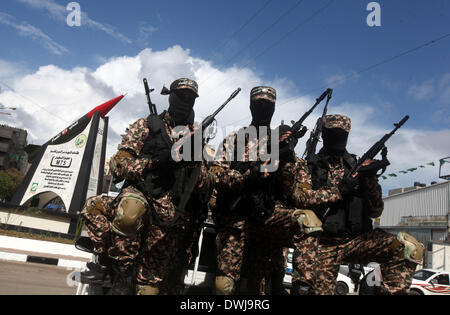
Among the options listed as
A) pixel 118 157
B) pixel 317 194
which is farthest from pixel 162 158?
pixel 317 194

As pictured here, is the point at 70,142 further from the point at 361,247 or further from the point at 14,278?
the point at 361,247

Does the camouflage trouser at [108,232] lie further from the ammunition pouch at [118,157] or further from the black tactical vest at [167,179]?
the ammunition pouch at [118,157]

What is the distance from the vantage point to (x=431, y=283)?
48.2 feet

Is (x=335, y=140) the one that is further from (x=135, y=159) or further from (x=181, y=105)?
(x=135, y=159)

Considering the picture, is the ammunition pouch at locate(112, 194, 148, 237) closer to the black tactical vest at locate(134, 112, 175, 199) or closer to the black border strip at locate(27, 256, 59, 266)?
the black tactical vest at locate(134, 112, 175, 199)

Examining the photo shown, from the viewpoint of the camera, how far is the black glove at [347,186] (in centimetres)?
374

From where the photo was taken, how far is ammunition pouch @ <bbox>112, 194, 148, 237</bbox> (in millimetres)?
2908

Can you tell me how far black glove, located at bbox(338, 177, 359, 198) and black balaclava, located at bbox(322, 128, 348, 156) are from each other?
456 millimetres

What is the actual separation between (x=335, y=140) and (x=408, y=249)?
4.66 ft

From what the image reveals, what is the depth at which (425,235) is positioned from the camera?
2988 centimetres

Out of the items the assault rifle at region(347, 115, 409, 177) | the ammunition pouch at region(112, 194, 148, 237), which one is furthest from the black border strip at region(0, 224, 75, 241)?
the assault rifle at region(347, 115, 409, 177)

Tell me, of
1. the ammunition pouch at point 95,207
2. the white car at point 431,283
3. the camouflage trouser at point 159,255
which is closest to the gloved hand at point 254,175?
the camouflage trouser at point 159,255
